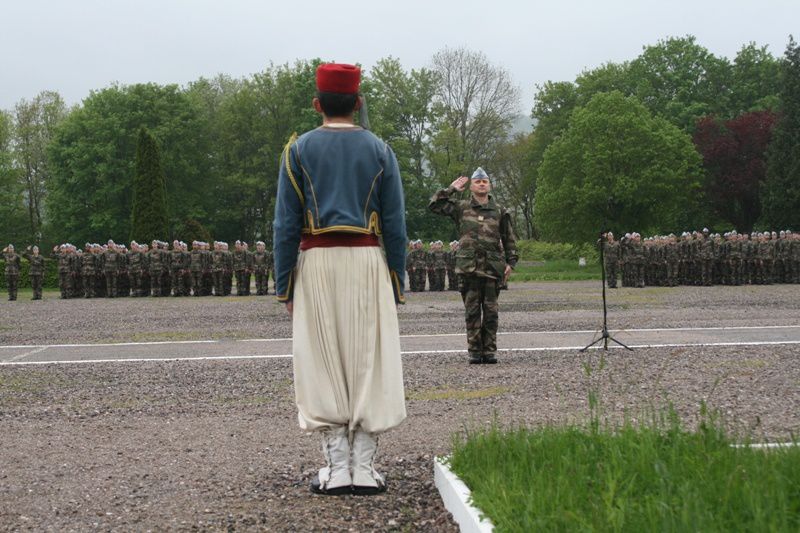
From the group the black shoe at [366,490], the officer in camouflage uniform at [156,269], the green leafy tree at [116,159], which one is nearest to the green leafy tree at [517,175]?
the green leafy tree at [116,159]

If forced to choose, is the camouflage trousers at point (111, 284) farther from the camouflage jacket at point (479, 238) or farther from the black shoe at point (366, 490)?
the black shoe at point (366, 490)

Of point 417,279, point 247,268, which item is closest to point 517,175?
point 417,279

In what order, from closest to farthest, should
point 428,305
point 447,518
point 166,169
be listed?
point 447,518
point 428,305
point 166,169

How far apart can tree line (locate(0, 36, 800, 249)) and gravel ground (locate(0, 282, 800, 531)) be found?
136 feet

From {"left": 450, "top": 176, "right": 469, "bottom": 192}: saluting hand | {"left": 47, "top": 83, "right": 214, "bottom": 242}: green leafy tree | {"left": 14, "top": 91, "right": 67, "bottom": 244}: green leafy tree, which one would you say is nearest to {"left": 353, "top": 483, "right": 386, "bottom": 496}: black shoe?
{"left": 450, "top": 176, "right": 469, "bottom": 192}: saluting hand

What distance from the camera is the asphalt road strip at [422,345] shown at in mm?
11672

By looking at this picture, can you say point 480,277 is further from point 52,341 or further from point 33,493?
point 52,341

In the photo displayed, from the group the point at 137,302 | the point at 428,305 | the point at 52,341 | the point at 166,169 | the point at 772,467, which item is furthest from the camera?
the point at 166,169

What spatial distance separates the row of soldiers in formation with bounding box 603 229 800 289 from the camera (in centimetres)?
3250

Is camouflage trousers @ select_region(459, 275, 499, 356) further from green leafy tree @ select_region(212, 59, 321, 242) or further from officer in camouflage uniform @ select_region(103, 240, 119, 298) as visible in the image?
green leafy tree @ select_region(212, 59, 321, 242)

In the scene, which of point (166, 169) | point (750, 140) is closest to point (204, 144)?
point (166, 169)

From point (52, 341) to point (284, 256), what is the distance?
10.4 m

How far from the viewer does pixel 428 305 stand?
2283 cm

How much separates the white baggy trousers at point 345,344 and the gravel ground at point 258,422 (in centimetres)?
46
